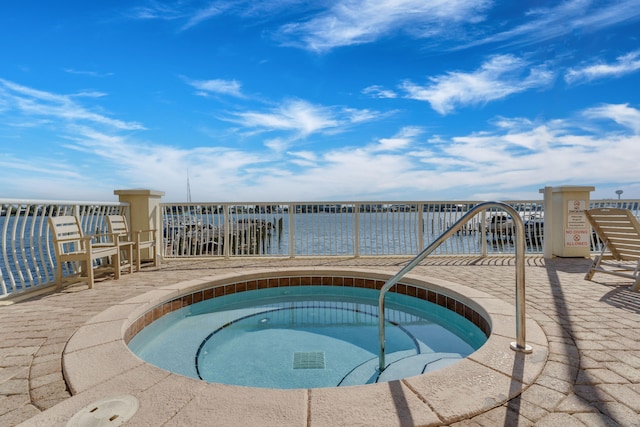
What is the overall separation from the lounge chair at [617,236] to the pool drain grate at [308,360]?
405cm

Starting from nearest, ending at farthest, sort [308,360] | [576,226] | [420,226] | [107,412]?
[107,412]
[308,360]
[576,226]
[420,226]

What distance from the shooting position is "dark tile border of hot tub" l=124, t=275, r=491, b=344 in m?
3.05

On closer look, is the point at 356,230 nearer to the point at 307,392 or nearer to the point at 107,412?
the point at 307,392

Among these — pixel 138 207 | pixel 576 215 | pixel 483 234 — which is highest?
pixel 138 207

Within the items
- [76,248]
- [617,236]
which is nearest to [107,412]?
[76,248]

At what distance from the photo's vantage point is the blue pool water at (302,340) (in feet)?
8.14

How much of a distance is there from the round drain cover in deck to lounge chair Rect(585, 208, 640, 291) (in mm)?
5400

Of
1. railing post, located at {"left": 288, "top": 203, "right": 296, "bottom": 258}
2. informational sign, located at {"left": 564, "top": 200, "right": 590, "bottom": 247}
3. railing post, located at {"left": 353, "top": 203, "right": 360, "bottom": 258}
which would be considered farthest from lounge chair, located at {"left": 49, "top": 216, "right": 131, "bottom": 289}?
informational sign, located at {"left": 564, "top": 200, "right": 590, "bottom": 247}

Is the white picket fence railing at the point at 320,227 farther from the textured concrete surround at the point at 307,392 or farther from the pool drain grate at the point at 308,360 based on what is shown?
the textured concrete surround at the point at 307,392

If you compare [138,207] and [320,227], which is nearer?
[138,207]

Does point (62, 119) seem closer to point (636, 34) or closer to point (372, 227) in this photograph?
point (372, 227)

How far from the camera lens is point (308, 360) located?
8.88ft

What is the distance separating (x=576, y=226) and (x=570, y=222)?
5.7 inches

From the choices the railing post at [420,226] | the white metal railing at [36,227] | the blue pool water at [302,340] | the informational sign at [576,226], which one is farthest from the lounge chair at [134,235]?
the informational sign at [576,226]
